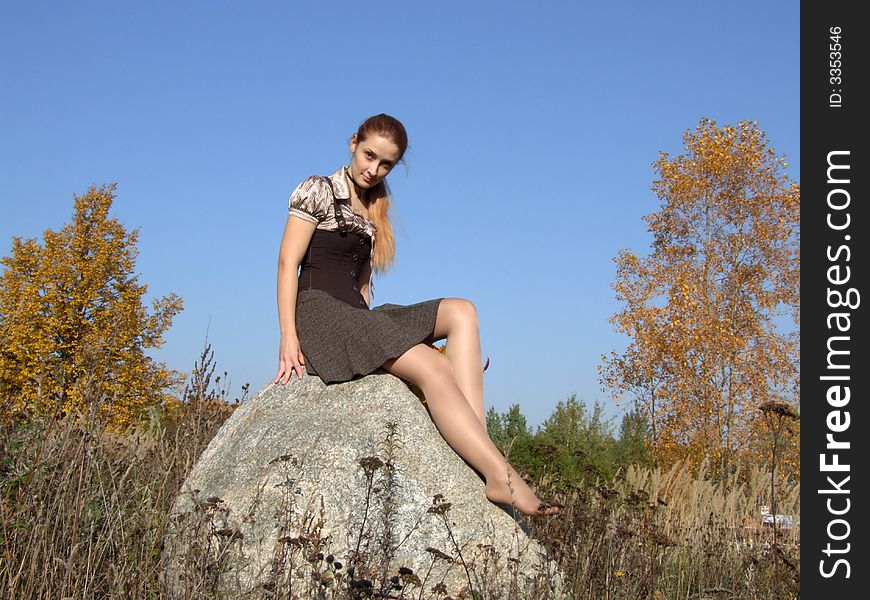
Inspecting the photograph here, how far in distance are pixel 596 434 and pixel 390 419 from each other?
6754 millimetres

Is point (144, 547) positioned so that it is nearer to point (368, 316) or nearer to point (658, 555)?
point (368, 316)

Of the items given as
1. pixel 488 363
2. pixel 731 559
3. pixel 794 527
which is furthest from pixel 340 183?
pixel 794 527

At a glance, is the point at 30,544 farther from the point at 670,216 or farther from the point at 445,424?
the point at 670,216

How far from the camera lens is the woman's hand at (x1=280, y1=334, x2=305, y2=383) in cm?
490

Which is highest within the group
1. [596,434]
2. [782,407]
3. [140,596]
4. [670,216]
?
[670,216]

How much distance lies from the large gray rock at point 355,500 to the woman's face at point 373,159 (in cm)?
150

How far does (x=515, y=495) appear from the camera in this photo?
4.19 m

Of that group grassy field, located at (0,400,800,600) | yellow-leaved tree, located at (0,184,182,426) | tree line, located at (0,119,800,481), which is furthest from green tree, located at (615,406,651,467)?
yellow-leaved tree, located at (0,184,182,426)

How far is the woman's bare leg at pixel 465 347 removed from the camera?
16.0ft

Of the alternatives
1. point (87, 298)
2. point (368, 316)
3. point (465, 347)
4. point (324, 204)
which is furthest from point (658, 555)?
point (87, 298)

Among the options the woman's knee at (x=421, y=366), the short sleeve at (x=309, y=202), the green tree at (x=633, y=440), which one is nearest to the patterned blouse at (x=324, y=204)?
the short sleeve at (x=309, y=202)

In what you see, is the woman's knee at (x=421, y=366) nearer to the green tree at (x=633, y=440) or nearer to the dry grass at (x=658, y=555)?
the dry grass at (x=658, y=555)

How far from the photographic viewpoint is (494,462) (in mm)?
4250

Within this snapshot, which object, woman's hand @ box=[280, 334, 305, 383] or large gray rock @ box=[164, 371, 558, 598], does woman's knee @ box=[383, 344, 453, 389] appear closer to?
large gray rock @ box=[164, 371, 558, 598]
